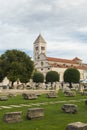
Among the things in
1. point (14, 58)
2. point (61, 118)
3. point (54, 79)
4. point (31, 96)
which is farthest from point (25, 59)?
point (61, 118)

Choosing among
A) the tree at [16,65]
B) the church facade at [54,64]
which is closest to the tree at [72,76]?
the tree at [16,65]

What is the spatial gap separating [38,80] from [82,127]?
297ft

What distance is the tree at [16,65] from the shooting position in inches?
2842

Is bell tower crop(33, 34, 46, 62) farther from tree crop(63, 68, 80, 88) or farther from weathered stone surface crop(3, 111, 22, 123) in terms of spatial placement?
weathered stone surface crop(3, 111, 22, 123)

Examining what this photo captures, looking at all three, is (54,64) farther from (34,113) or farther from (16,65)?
(34,113)

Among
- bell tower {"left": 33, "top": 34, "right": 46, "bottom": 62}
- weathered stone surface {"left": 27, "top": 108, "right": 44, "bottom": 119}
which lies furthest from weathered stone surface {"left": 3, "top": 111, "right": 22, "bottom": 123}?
bell tower {"left": 33, "top": 34, "right": 46, "bottom": 62}

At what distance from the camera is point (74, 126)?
32.4 ft

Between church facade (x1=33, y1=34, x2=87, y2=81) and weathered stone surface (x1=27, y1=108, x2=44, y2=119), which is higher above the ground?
church facade (x1=33, y1=34, x2=87, y2=81)

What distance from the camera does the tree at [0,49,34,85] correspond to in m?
72.2

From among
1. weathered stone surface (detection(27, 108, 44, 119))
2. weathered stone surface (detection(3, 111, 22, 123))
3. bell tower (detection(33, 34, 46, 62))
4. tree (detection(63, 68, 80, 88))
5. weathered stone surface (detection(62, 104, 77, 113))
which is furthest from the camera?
bell tower (detection(33, 34, 46, 62))

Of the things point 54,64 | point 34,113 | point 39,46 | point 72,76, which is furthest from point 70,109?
point 39,46

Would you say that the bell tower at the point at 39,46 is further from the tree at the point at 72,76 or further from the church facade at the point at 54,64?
the tree at the point at 72,76

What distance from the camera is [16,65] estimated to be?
237ft

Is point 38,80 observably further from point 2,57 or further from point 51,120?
point 51,120
